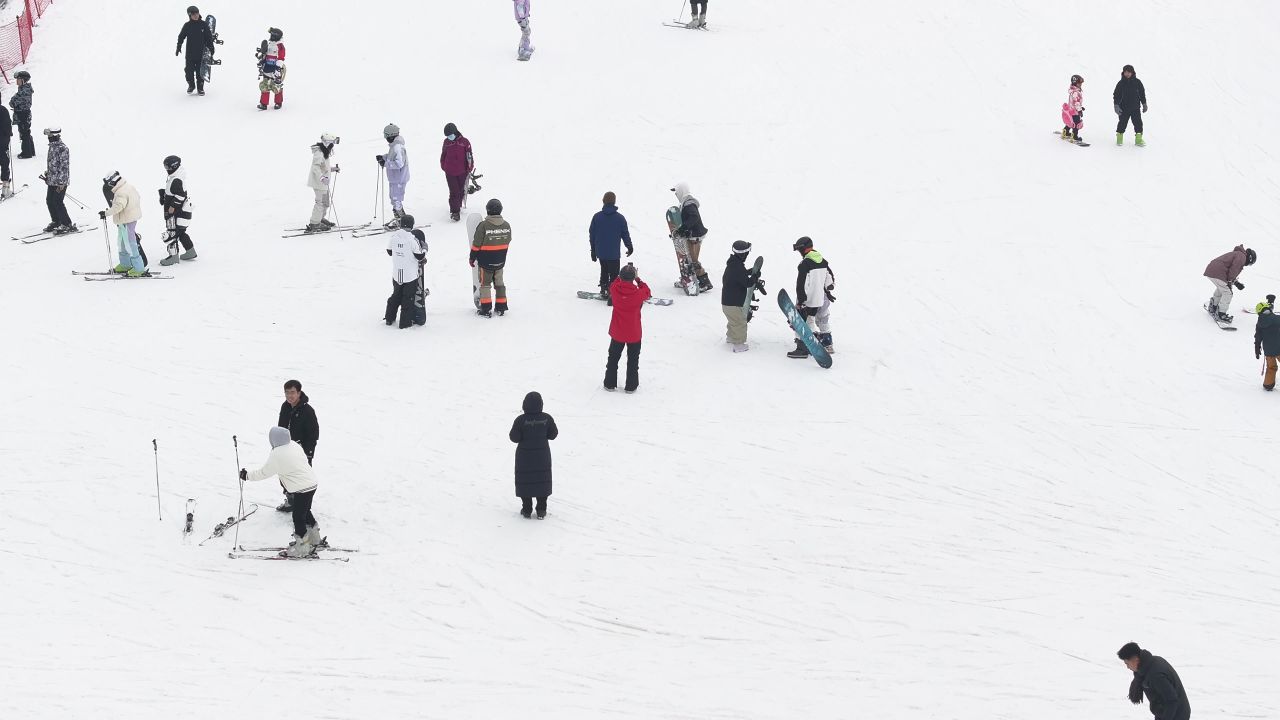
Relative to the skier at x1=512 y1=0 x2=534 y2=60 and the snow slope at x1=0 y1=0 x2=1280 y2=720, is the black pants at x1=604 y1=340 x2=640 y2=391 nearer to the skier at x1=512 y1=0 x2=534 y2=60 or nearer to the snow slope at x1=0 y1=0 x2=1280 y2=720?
the snow slope at x1=0 y1=0 x2=1280 y2=720

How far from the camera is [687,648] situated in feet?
32.0

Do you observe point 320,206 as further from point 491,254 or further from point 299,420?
point 299,420

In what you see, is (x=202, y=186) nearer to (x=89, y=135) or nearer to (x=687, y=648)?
(x=89, y=135)

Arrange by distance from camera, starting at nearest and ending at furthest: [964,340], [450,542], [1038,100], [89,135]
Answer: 1. [450,542]
2. [964,340]
3. [89,135]
4. [1038,100]

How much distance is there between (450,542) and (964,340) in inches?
287

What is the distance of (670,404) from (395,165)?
21.0 ft

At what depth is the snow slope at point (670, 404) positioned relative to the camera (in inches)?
379

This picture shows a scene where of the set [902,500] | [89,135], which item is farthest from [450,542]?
[89,135]

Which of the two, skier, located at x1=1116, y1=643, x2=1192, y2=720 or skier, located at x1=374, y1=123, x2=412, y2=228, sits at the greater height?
skier, located at x1=374, y1=123, x2=412, y2=228

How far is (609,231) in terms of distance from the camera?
15.8 m

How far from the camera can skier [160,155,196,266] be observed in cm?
1638

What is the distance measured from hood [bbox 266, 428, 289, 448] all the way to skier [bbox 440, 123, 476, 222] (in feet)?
27.8

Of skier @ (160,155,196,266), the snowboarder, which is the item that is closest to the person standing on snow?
skier @ (160,155,196,266)

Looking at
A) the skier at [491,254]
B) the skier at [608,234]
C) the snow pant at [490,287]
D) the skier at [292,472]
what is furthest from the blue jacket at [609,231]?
the skier at [292,472]
